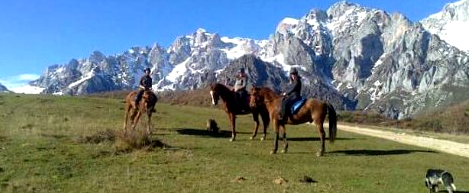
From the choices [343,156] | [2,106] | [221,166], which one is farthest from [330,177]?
[2,106]

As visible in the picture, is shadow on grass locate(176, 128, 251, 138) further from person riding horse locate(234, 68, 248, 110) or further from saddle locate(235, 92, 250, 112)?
person riding horse locate(234, 68, 248, 110)

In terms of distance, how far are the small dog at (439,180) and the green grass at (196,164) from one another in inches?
24.4

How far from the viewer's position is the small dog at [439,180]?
19438 mm

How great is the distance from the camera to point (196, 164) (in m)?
23.4

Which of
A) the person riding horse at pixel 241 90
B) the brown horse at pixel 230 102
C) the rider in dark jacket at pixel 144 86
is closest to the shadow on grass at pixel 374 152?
the brown horse at pixel 230 102

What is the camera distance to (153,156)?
24.6 metres

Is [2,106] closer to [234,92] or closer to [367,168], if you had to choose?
[234,92]

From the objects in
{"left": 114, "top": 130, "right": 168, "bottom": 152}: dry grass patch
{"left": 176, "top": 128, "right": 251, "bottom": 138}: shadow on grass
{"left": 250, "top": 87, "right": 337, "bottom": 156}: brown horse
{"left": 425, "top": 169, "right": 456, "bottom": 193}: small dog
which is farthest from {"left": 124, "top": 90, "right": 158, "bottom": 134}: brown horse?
{"left": 425, "top": 169, "right": 456, "bottom": 193}: small dog

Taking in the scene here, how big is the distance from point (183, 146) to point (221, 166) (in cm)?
586

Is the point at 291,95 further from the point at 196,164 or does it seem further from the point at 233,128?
the point at 196,164

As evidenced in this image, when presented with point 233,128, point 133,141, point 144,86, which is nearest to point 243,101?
point 233,128

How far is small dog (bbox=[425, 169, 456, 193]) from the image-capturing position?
19.4m

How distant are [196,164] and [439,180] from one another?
9264 millimetres

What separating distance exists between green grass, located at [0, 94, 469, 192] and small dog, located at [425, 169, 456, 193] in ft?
2.03
